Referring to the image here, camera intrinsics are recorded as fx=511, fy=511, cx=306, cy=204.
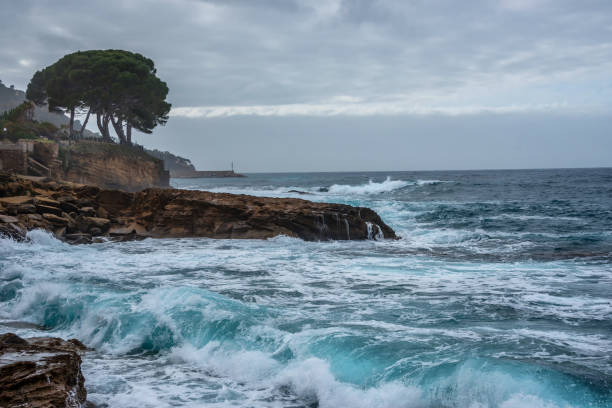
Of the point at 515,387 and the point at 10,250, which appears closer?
the point at 515,387

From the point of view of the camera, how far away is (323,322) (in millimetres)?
6480

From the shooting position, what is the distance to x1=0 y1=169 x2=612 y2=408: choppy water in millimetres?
4641

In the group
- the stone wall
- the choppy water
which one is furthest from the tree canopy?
the choppy water

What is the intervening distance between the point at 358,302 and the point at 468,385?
10.3 ft

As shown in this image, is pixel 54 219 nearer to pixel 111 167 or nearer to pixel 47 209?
pixel 47 209

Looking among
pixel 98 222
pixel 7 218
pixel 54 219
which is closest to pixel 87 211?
pixel 98 222

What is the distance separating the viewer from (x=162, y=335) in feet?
21.0

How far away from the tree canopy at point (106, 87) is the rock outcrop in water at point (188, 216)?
67.8 feet

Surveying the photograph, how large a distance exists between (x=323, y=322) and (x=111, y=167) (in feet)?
110

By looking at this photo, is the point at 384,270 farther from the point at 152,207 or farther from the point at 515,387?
the point at 152,207

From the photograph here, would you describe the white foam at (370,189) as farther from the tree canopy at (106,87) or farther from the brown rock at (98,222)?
the brown rock at (98,222)

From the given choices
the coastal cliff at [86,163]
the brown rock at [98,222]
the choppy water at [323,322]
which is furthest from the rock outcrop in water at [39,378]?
the coastal cliff at [86,163]

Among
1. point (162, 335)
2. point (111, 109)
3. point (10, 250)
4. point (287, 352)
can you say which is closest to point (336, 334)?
point (287, 352)

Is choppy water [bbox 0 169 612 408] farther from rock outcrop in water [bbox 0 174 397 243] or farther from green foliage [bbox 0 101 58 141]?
green foliage [bbox 0 101 58 141]
